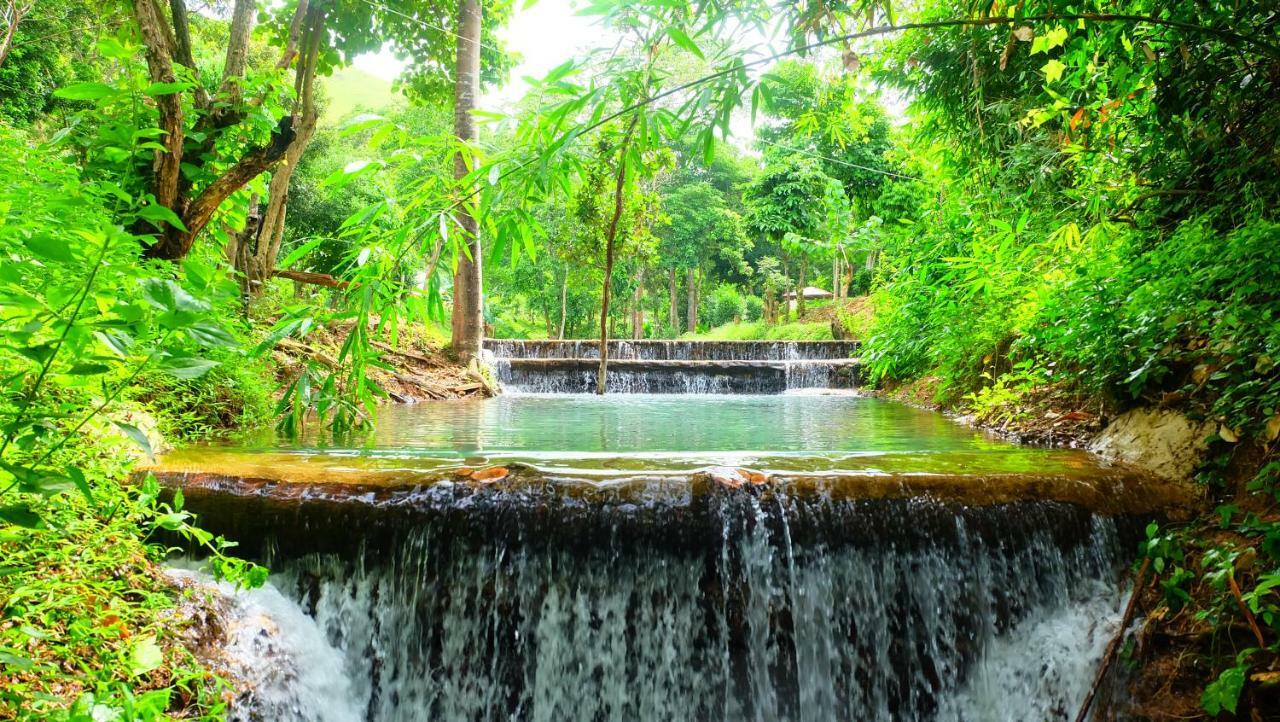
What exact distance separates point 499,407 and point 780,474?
5286mm

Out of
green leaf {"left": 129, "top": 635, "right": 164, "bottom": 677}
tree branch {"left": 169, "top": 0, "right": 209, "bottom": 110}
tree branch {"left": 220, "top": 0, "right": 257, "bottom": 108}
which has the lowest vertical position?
green leaf {"left": 129, "top": 635, "right": 164, "bottom": 677}

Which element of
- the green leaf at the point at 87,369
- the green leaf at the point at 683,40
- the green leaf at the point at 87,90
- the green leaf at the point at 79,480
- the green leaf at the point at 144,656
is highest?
the green leaf at the point at 683,40

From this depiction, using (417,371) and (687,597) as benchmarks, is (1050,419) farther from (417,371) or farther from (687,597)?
(417,371)

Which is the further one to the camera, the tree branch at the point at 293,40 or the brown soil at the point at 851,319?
the brown soil at the point at 851,319

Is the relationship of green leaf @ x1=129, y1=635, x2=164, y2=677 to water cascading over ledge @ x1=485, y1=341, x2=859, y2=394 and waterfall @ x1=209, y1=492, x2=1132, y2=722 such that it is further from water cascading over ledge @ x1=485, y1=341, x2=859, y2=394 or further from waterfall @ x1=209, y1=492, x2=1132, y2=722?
water cascading over ledge @ x1=485, y1=341, x2=859, y2=394

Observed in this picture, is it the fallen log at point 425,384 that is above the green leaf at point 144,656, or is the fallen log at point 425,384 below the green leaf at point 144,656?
above

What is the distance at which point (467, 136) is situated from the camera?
8.20 m

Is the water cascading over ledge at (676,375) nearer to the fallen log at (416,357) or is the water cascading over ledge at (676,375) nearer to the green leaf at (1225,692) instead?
the fallen log at (416,357)

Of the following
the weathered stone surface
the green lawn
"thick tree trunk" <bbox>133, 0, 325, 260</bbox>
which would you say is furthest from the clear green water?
the green lawn

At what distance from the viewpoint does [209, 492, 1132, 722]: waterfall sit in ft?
9.50

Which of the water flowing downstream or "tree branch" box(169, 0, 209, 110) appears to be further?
"tree branch" box(169, 0, 209, 110)

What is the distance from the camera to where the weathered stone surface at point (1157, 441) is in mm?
3342

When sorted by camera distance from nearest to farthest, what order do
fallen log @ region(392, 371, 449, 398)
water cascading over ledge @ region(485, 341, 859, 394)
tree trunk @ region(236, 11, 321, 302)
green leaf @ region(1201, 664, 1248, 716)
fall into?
green leaf @ region(1201, 664, 1248, 716)
tree trunk @ region(236, 11, 321, 302)
fallen log @ region(392, 371, 449, 398)
water cascading over ledge @ region(485, 341, 859, 394)

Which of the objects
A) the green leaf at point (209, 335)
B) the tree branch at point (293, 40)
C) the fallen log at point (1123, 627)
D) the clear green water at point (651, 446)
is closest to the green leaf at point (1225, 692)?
the fallen log at point (1123, 627)
